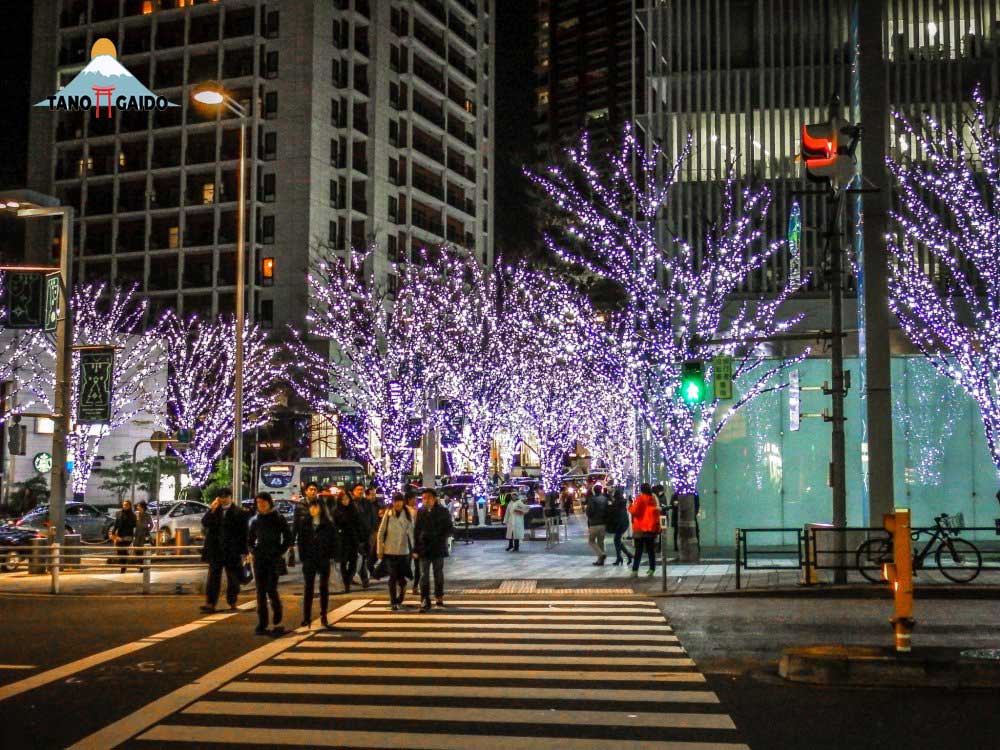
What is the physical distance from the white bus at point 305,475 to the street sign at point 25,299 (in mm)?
23907

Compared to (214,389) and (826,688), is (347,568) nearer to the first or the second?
(826,688)

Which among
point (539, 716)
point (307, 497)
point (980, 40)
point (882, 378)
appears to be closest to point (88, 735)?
point (539, 716)

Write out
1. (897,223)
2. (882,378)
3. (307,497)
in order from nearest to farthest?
(307,497) → (882,378) → (897,223)

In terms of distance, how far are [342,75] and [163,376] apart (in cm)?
3381

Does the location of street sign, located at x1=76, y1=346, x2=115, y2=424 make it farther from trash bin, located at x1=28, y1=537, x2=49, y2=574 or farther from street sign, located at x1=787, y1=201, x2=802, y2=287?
street sign, located at x1=787, y1=201, x2=802, y2=287

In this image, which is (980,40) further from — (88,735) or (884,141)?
(88,735)

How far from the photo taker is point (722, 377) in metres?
23.1

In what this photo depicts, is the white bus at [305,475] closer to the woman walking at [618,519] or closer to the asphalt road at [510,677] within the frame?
the woman walking at [618,519]

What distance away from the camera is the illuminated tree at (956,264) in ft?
80.3

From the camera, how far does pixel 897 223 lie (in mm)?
32625

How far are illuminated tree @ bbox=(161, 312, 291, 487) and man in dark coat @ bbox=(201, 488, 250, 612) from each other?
102 feet

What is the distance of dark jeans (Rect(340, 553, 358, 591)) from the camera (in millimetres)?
17555

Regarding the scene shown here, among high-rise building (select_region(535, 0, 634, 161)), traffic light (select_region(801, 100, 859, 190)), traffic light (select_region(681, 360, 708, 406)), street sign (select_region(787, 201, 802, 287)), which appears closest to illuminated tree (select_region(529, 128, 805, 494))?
traffic light (select_region(681, 360, 708, 406))

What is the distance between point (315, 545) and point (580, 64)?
139m
